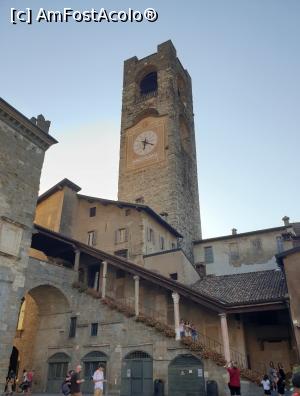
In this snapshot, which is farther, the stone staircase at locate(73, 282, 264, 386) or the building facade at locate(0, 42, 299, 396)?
the building facade at locate(0, 42, 299, 396)

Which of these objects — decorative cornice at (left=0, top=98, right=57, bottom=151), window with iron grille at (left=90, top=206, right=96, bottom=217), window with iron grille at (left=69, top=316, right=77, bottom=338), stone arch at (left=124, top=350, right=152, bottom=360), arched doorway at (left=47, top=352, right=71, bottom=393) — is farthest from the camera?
window with iron grille at (left=90, top=206, right=96, bottom=217)

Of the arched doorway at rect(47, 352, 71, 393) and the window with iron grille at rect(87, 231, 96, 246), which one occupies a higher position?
the window with iron grille at rect(87, 231, 96, 246)

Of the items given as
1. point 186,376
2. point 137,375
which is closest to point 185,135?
point 137,375

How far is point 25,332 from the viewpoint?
76.4ft

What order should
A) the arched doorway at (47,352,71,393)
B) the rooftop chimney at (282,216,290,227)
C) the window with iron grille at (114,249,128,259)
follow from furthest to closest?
the rooftop chimney at (282,216,290,227), the window with iron grille at (114,249,128,259), the arched doorway at (47,352,71,393)

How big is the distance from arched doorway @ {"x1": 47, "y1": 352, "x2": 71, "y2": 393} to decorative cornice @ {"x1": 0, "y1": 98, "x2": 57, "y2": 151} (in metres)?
12.6

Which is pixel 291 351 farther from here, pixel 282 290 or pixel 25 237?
pixel 25 237

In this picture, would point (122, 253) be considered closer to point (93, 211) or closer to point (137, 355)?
point (93, 211)

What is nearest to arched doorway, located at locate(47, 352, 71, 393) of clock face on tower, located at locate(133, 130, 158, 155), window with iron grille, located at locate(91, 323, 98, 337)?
window with iron grille, located at locate(91, 323, 98, 337)

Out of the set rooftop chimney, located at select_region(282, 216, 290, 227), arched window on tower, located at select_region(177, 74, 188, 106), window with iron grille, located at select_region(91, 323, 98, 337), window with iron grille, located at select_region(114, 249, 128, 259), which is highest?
arched window on tower, located at select_region(177, 74, 188, 106)

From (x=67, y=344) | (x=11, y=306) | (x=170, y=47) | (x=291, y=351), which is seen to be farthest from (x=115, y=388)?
(x=170, y=47)

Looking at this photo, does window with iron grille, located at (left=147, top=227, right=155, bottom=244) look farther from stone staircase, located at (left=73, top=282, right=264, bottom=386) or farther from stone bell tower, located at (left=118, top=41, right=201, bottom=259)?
stone staircase, located at (left=73, top=282, right=264, bottom=386)

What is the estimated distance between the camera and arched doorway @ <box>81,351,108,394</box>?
18.9m

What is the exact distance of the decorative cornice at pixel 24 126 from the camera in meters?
19.2
